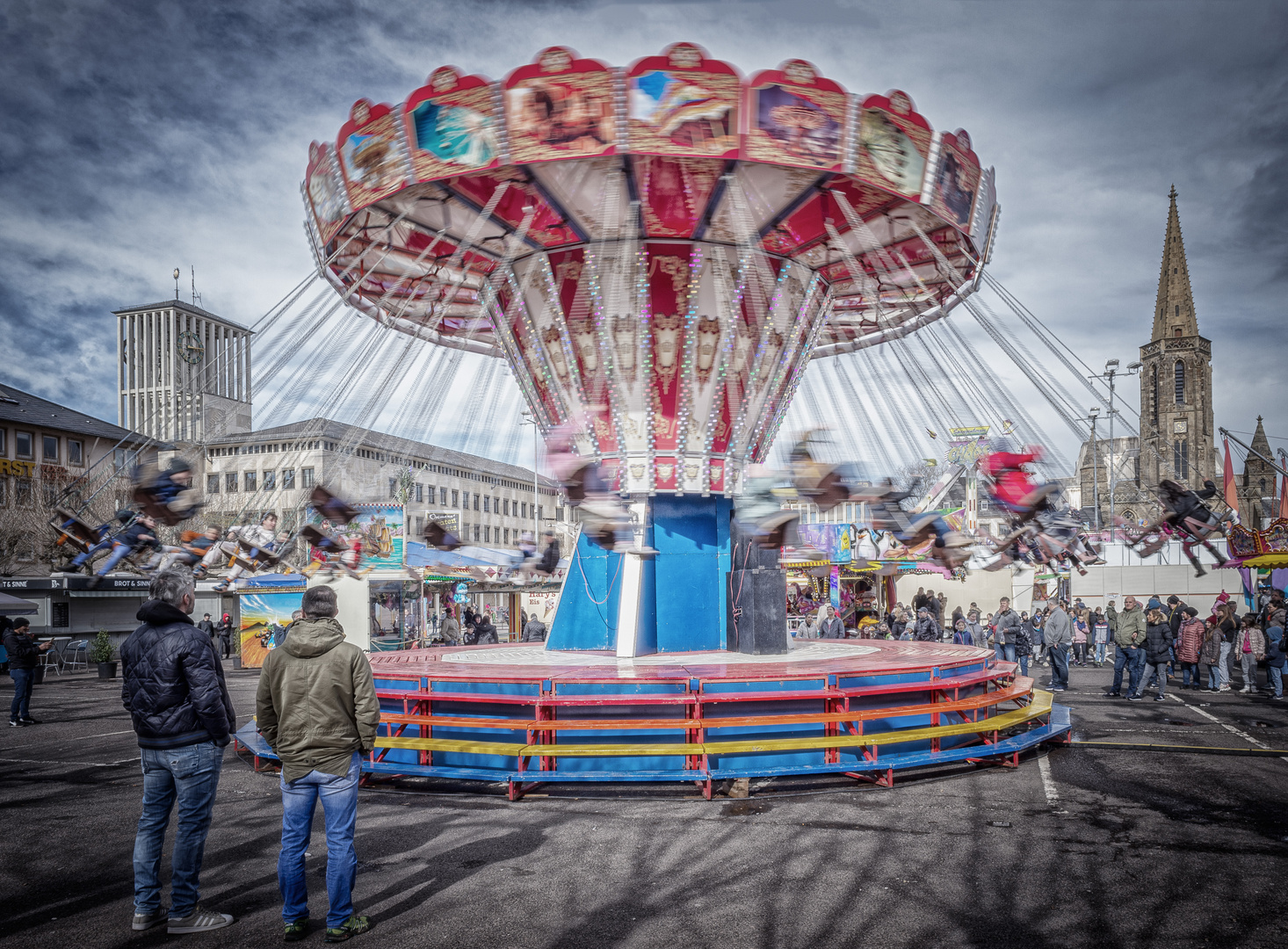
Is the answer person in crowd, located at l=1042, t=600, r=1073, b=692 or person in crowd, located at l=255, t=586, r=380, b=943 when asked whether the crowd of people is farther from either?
person in crowd, located at l=255, t=586, r=380, b=943

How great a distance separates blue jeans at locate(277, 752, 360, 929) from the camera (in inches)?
177

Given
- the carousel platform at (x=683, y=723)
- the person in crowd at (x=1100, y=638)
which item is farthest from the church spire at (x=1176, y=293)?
the carousel platform at (x=683, y=723)

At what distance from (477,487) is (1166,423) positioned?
71647 mm

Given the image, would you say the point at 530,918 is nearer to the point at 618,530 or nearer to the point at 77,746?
the point at 618,530

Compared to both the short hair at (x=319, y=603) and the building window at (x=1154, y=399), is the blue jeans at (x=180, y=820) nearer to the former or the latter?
the short hair at (x=319, y=603)

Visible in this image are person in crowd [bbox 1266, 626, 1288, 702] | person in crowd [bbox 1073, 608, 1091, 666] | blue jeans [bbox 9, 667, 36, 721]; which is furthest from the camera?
person in crowd [bbox 1073, 608, 1091, 666]

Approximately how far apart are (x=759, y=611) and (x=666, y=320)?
4.55 meters

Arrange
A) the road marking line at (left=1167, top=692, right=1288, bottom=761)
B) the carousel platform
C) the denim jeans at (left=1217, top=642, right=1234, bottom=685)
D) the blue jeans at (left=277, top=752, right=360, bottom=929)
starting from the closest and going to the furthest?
1. the blue jeans at (left=277, top=752, right=360, bottom=929)
2. the carousel platform
3. the road marking line at (left=1167, top=692, right=1288, bottom=761)
4. the denim jeans at (left=1217, top=642, right=1234, bottom=685)

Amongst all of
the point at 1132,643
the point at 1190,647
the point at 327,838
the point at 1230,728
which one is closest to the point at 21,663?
the point at 327,838

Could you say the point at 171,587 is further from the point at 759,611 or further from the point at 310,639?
the point at 759,611

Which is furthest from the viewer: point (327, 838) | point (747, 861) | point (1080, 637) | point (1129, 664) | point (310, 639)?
point (1080, 637)

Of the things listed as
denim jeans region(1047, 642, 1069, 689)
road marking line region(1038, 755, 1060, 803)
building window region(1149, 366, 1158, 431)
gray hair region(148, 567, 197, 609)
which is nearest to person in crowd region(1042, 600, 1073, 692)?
denim jeans region(1047, 642, 1069, 689)

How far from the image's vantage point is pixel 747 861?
6039mm

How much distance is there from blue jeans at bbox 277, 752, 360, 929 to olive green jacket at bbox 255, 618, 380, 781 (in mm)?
81
